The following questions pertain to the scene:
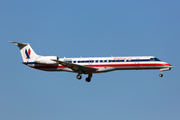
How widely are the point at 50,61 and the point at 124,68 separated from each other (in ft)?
37.2

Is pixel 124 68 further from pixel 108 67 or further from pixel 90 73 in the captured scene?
pixel 90 73

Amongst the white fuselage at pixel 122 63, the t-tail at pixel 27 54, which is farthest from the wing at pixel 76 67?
the t-tail at pixel 27 54

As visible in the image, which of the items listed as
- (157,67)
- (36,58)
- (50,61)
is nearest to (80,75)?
(50,61)

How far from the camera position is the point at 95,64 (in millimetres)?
43219

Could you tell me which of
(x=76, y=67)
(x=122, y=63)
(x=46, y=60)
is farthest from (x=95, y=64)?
(x=46, y=60)

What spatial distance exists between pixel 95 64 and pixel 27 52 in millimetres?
11789

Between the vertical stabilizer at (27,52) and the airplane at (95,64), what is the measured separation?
482 millimetres

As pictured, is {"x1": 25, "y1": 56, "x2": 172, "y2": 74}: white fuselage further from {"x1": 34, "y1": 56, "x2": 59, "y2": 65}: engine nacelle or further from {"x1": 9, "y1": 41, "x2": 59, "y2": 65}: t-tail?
{"x1": 9, "y1": 41, "x2": 59, "y2": 65}: t-tail

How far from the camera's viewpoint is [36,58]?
151 ft

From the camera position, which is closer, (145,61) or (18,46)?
(145,61)

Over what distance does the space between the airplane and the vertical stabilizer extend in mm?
482

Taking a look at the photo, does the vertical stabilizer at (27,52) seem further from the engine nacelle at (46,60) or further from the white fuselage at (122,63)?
the white fuselage at (122,63)

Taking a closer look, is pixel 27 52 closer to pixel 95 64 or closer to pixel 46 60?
pixel 46 60

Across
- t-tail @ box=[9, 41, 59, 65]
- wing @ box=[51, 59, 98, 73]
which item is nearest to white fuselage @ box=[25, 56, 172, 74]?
wing @ box=[51, 59, 98, 73]
